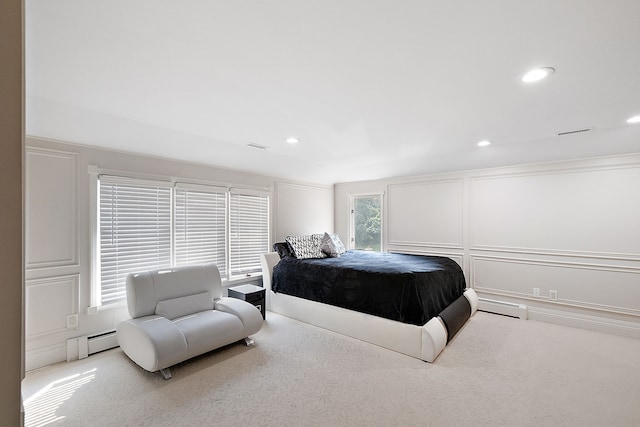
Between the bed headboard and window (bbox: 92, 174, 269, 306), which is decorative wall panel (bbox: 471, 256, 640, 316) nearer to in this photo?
the bed headboard

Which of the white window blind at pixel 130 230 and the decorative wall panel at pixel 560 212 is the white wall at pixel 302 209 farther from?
the decorative wall panel at pixel 560 212

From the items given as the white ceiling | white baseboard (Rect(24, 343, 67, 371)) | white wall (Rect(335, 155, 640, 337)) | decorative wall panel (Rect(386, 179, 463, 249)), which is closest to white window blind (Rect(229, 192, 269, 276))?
the white ceiling

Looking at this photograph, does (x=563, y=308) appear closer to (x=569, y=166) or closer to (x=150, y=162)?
(x=569, y=166)

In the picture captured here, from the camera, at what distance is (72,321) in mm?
2873

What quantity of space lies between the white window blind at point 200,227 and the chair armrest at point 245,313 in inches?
35.0

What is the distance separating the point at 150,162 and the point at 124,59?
192cm

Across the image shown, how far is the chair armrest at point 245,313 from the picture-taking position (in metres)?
3.10

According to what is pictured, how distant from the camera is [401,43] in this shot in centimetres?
161

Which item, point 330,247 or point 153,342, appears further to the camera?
point 330,247

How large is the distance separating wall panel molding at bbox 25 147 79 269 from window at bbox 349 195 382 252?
14.8ft

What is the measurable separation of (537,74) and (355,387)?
276cm

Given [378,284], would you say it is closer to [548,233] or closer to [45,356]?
[548,233]

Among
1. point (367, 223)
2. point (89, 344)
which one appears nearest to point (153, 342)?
point (89, 344)

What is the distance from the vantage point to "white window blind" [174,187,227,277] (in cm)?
375
